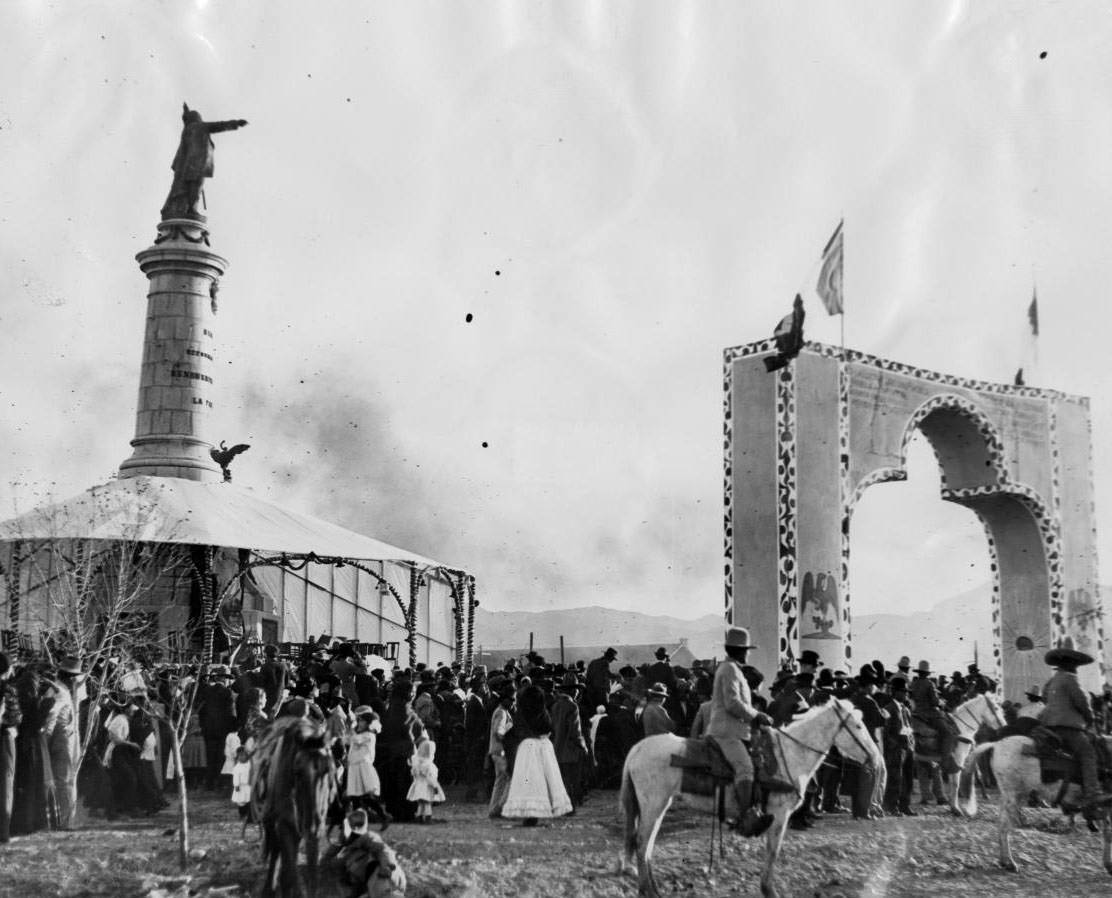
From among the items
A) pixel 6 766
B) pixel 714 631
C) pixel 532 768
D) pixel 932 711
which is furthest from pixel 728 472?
pixel 714 631

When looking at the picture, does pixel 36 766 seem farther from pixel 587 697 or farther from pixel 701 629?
pixel 701 629

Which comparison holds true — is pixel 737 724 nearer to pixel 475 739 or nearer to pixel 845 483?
pixel 475 739

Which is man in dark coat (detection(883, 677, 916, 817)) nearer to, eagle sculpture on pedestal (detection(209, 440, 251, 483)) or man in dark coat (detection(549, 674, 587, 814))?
man in dark coat (detection(549, 674, 587, 814))

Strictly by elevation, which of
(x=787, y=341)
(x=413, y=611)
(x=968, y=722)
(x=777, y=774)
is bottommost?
(x=777, y=774)

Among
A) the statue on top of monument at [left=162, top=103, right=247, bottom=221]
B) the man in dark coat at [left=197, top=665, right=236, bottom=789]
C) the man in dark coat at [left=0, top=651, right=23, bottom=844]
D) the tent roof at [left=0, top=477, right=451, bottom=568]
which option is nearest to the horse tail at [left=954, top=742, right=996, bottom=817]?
the man in dark coat at [left=197, top=665, right=236, bottom=789]

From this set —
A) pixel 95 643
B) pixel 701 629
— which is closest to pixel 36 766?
pixel 95 643
